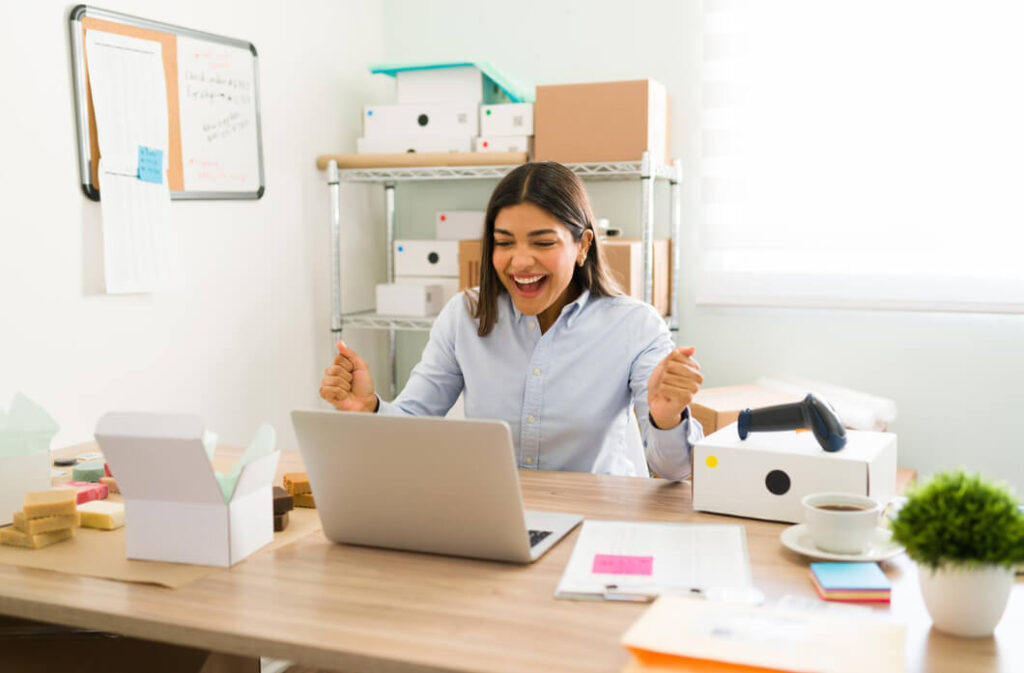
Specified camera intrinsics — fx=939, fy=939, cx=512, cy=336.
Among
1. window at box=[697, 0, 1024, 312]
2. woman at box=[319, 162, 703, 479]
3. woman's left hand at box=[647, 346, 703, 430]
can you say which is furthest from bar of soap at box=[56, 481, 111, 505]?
window at box=[697, 0, 1024, 312]

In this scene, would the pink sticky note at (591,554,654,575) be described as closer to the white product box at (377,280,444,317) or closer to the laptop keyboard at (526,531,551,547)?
the laptop keyboard at (526,531,551,547)

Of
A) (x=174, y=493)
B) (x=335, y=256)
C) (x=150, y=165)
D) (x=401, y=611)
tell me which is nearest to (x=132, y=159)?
(x=150, y=165)

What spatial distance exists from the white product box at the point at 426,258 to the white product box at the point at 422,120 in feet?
1.18

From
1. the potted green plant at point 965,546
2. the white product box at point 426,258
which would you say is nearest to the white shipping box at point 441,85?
the white product box at point 426,258

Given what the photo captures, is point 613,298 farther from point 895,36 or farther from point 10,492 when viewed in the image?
point 895,36

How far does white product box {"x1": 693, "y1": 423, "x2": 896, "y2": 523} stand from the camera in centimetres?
132

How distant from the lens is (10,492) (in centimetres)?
144

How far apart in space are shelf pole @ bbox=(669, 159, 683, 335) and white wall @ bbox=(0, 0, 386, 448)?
1.12 meters

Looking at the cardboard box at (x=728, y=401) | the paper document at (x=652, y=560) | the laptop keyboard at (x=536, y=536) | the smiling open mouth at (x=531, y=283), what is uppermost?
the smiling open mouth at (x=531, y=283)

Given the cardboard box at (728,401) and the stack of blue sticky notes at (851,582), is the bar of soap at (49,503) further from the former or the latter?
the cardboard box at (728,401)

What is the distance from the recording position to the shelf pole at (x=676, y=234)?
3061mm

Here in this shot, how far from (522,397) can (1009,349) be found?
170 cm

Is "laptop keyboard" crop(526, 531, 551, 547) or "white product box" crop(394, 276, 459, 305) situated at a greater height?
"white product box" crop(394, 276, 459, 305)

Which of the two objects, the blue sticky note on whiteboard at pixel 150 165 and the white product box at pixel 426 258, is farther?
the white product box at pixel 426 258
